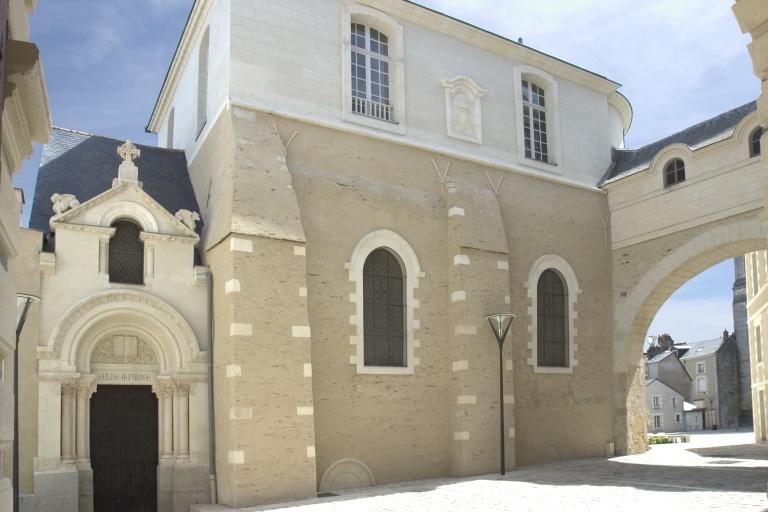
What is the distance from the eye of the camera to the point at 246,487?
36.6 ft

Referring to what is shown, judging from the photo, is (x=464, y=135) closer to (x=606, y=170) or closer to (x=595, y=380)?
(x=606, y=170)

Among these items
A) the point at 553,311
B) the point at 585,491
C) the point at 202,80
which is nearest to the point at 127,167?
the point at 202,80

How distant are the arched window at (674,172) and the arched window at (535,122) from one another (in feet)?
8.54

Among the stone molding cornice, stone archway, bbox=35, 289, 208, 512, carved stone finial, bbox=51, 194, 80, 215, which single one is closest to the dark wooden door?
stone archway, bbox=35, 289, 208, 512

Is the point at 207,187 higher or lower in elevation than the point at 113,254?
higher

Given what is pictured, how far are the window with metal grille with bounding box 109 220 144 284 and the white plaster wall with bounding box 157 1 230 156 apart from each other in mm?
2538

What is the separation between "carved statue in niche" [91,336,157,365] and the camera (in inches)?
478

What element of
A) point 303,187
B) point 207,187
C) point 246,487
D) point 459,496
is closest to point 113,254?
point 207,187

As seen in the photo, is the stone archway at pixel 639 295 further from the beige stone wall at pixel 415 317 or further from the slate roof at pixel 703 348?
the slate roof at pixel 703 348

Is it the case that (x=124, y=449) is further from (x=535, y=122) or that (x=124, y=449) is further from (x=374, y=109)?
(x=535, y=122)

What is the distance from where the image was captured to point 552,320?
53.9 feet

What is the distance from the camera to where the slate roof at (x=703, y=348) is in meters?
45.5

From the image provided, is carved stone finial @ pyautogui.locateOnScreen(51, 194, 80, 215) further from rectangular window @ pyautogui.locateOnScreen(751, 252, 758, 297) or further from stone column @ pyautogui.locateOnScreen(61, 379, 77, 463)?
rectangular window @ pyautogui.locateOnScreen(751, 252, 758, 297)

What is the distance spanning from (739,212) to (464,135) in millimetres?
5641
